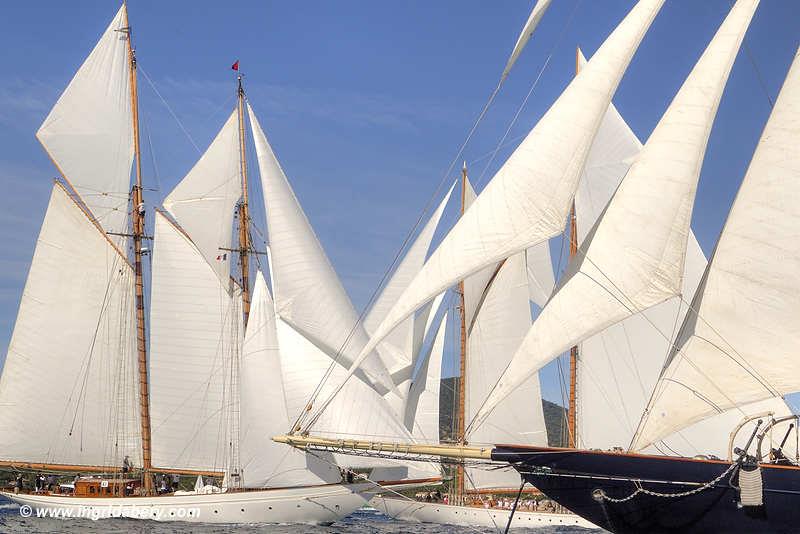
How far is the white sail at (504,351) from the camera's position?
41.9 metres

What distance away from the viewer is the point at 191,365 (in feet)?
138

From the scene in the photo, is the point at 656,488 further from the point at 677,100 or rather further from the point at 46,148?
the point at 46,148

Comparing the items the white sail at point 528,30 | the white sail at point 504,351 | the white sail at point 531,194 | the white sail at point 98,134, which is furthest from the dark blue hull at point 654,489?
the white sail at point 98,134

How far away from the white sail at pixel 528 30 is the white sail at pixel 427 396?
745 inches

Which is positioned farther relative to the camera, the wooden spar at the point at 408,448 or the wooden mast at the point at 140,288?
the wooden mast at the point at 140,288

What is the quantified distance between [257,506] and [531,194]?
60.5ft

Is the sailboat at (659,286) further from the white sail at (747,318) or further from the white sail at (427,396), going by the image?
the white sail at (427,396)

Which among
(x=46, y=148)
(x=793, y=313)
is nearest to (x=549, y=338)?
(x=793, y=313)

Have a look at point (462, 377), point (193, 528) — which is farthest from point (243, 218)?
point (193, 528)

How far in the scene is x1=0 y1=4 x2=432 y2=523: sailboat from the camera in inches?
1624

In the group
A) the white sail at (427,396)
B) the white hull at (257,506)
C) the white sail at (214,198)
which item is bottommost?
the white hull at (257,506)

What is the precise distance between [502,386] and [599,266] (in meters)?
3.64

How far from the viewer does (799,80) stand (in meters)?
24.5

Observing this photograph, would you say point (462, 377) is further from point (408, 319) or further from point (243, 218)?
point (243, 218)
